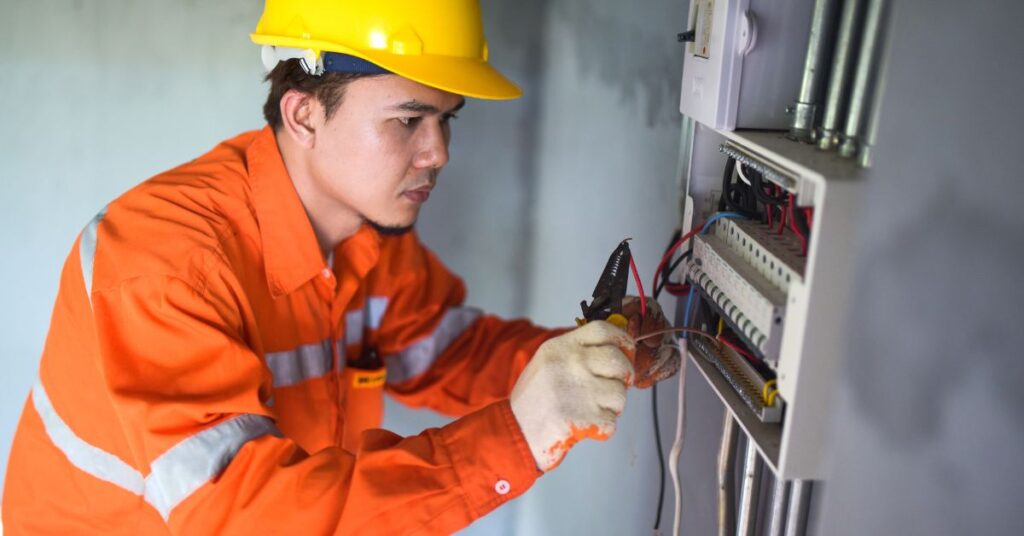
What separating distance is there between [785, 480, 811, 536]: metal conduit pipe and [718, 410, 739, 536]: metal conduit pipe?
0.18 m

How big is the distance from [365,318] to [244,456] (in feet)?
2.20

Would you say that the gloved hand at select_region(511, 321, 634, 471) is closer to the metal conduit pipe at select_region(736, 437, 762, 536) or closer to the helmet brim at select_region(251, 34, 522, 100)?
the metal conduit pipe at select_region(736, 437, 762, 536)

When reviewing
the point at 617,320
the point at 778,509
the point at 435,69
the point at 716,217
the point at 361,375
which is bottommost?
the point at 361,375

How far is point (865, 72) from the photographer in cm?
72

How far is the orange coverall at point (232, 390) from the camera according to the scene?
3.50 feet

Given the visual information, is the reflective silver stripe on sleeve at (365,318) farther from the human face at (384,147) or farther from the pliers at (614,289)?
the pliers at (614,289)

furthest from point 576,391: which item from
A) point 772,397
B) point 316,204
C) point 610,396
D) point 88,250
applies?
point 88,250

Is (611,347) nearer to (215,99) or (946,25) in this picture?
(946,25)

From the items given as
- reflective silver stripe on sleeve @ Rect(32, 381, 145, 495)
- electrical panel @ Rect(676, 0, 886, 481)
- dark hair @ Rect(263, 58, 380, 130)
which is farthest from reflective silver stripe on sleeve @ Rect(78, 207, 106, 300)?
electrical panel @ Rect(676, 0, 886, 481)

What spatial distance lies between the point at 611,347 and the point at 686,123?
38cm

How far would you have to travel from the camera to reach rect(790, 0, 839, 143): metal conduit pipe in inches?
32.6

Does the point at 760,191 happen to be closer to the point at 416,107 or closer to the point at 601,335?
the point at 601,335

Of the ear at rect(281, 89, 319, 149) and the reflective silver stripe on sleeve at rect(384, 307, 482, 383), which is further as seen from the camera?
the reflective silver stripe on sleeve at rect(384, 307, 482, 383)

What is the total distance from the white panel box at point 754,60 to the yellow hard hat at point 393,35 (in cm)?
46
